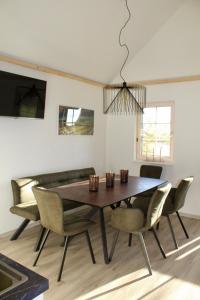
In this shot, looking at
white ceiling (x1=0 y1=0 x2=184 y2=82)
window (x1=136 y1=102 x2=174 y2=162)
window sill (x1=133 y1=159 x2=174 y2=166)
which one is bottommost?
window sill (x1=133 y1=159 x2=174 y2=166)

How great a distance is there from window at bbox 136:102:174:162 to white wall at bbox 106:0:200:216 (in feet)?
0.52

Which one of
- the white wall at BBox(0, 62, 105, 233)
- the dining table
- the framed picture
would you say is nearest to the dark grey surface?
the dining table

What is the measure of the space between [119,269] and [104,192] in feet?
2.78

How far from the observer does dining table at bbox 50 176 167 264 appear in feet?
9.36

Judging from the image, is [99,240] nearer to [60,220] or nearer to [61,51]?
[60,220]

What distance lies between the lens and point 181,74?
4742mm

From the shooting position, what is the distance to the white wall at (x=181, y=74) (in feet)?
15.0

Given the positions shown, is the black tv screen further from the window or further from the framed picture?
the window

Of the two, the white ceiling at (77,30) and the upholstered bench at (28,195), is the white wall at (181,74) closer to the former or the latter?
the white ceiling at (77,30)

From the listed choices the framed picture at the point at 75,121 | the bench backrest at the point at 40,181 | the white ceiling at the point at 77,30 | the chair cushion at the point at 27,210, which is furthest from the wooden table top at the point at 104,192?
the white ceiling at the point at 77,30

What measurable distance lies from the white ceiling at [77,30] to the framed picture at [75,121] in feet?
2.12

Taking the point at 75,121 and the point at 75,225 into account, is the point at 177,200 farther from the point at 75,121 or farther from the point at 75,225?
the point at 75,121

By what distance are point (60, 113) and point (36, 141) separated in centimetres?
67

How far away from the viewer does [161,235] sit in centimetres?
388
